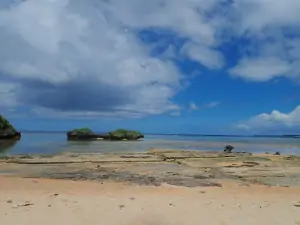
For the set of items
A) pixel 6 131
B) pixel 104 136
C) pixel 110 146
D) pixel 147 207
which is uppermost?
pixel 6 131

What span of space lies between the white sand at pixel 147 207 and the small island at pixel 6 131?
2510 inches

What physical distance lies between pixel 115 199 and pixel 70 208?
5.71ft

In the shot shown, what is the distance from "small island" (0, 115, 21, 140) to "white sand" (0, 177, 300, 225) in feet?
209

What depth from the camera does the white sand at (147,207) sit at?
8124 mm

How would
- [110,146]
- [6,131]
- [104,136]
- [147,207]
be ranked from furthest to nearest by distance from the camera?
[104,136]
[6,131]
[110,146]
[147,207]

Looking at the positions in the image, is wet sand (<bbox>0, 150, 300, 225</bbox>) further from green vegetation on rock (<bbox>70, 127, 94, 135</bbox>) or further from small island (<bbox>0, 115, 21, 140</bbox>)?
green vegetation on rock (<bbox>70, 127, 94, 135</bbox>)

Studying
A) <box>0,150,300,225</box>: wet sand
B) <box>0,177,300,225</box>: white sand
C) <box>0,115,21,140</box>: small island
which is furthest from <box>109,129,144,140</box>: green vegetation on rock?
<box>0,177,300,225</box>: white sand

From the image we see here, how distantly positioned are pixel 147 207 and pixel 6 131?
69.5 metres

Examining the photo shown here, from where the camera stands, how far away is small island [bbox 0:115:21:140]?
236 feet

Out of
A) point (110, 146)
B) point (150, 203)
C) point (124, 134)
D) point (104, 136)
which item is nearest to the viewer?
point (150, 203)

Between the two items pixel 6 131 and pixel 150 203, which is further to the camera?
pixel 6 131

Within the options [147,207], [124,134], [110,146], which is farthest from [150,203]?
[124,134]

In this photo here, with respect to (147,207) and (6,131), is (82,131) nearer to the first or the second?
(6,131)

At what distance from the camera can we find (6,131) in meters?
72.6
